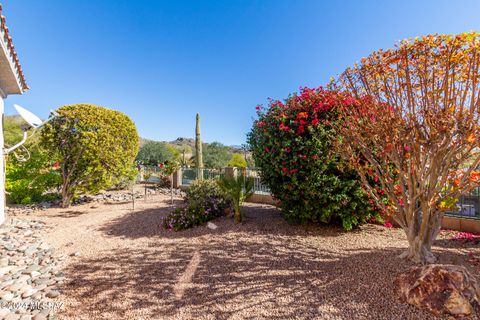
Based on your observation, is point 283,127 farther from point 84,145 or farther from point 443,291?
point 84,145

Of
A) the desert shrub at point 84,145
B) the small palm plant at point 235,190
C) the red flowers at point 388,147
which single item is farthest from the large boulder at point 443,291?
the desert shrub at point 84,145

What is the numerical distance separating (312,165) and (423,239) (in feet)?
6.53

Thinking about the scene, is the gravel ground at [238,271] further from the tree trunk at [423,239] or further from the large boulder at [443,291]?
the tree trunk at [423,239]

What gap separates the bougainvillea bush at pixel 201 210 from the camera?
18.2 ft

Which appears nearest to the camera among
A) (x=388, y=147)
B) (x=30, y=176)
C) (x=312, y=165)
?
(x=388, y=147)

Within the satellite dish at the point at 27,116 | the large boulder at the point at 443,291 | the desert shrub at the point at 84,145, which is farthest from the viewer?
the desert shrub at the point at 84,145

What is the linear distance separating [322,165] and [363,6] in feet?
16.6

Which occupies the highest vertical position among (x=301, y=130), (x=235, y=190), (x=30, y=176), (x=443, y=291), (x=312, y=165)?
(x=301, y=130)

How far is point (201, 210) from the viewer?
5.77 metres

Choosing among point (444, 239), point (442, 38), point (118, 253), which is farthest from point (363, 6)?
point (118, 253)

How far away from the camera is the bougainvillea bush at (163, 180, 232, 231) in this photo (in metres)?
5.54

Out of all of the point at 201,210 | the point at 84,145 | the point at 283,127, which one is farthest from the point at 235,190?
the point at 84,145

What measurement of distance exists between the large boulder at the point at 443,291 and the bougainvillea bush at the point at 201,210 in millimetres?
4277

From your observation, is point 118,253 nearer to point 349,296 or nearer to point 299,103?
point 349,296
